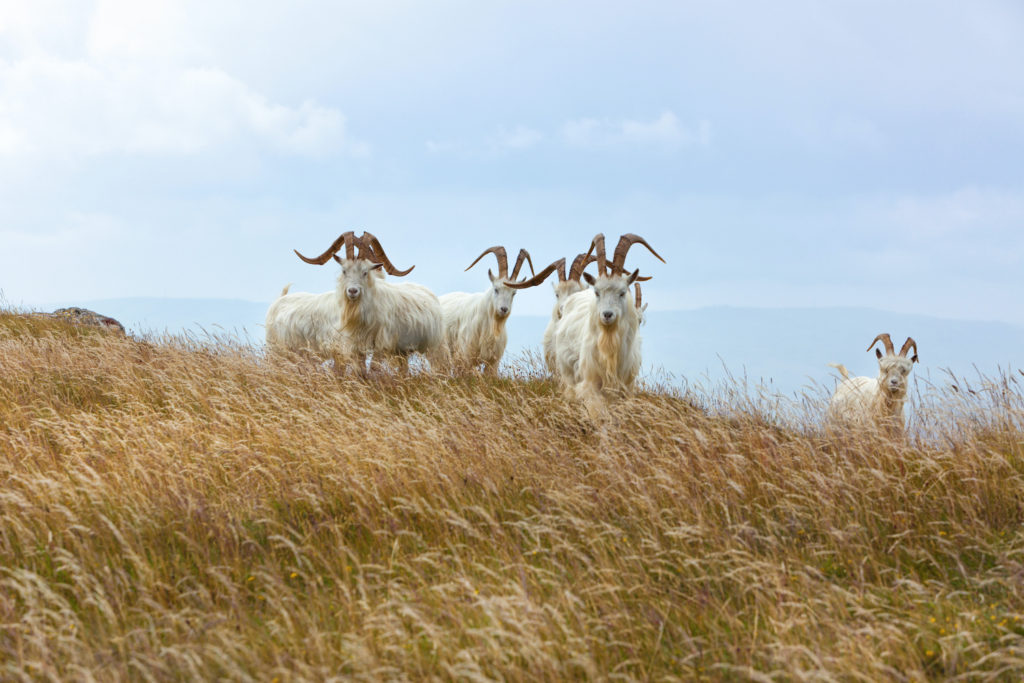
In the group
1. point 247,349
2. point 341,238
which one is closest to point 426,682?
point 341,238

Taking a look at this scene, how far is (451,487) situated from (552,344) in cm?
733

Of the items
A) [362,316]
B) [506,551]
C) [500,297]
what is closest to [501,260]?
[500,297]

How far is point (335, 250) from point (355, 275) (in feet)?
2.30

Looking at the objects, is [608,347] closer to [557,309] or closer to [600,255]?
[600,255]

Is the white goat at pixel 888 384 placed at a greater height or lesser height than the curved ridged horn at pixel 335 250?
lesser

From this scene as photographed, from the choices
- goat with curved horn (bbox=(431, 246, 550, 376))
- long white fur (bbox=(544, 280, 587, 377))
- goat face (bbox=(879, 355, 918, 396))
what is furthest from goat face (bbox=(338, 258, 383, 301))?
goat face (bbox=(879, 355, 918, 396))

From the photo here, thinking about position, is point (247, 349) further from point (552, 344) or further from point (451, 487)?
point (451, 487)

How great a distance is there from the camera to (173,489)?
5461 mm

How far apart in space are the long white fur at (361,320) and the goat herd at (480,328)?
0.02 meters

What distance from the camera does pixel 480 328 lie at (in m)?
13.3

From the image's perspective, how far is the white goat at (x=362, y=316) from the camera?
11711mm

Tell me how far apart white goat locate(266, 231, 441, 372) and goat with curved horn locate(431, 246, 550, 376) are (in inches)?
20.7

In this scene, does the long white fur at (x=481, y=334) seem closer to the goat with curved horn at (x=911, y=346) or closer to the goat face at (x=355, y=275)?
the goat face at (x=355, y=275)

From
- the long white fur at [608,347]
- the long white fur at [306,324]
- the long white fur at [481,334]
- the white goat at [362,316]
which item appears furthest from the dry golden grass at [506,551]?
the long white fur at [481,334]
